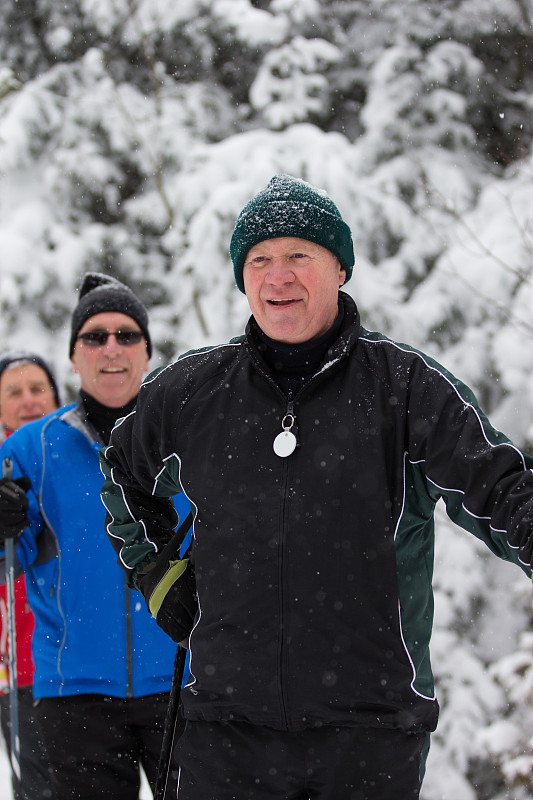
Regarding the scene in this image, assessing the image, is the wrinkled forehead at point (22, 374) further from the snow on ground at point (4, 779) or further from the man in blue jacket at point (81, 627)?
the snow on ground at point (4, 779)

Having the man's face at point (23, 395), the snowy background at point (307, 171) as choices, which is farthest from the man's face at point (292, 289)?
the snowy background at point (307, 171)

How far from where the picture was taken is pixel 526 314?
803cm

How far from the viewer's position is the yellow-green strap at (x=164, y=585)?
235 cm

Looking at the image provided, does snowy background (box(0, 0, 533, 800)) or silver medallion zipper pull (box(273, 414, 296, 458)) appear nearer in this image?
silver medallion zipper pull (box(273, 414, 296, 458))

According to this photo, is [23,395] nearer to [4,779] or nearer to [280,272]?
[280,272]

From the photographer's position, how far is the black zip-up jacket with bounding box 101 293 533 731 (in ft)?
6.29

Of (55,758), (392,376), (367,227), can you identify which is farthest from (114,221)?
(392,376)

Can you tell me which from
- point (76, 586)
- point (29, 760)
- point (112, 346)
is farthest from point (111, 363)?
point (29, 760)

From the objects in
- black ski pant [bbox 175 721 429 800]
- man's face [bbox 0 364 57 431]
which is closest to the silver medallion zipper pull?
black ski pant [bbox 175 721 429 800]

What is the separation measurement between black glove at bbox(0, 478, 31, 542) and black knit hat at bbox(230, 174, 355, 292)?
1.39 meters

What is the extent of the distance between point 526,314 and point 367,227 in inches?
89.2

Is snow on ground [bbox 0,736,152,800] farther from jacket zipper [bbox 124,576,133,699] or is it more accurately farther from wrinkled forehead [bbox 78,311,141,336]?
wrinkled forehead [bbox 78,311,141,336]

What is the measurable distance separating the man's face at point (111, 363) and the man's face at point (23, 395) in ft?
3.43

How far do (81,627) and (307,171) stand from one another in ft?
22.7
